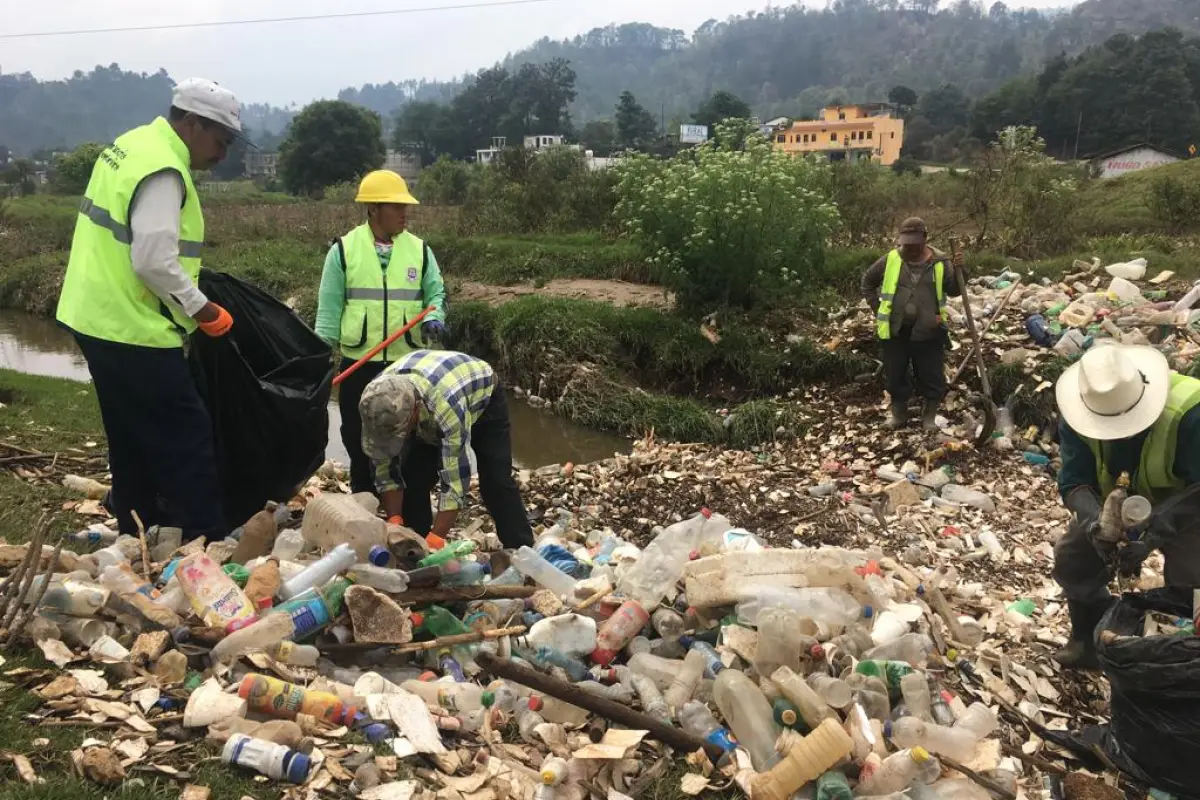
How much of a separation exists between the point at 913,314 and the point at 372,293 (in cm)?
433

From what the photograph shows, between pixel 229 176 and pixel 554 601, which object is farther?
pixel 229 176

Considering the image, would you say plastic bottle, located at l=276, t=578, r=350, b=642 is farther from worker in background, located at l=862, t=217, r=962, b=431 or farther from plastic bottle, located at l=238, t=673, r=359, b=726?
worker in background, located at l=862, t=217, r=962, b=431

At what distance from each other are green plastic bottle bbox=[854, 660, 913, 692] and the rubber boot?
456 cm

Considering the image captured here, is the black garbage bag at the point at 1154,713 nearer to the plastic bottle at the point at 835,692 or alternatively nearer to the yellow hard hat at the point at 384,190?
the plastic bottle at the point at 835,692

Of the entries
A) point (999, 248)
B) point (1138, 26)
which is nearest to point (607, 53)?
point (1138, 26)

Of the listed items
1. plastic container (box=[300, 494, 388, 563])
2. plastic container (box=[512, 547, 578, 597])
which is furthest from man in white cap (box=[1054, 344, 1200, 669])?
plastic container (box=[300, 494, 388, 563])

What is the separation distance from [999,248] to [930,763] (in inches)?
405

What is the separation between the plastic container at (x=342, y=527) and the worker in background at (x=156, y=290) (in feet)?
2.17

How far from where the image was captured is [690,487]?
6.26 meters

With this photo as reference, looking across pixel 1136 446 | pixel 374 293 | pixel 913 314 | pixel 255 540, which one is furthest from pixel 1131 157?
pixel 255 540

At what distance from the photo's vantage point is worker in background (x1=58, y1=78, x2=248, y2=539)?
3.19 m

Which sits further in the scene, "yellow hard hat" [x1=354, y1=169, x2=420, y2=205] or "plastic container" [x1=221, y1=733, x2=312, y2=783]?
"yellow hard hat" [x1=354, y1=169, x2=420, y2=205]

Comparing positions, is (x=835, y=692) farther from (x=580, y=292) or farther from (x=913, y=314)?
(x=580, y=292)

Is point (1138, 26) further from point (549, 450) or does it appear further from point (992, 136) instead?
point (549, 450)
